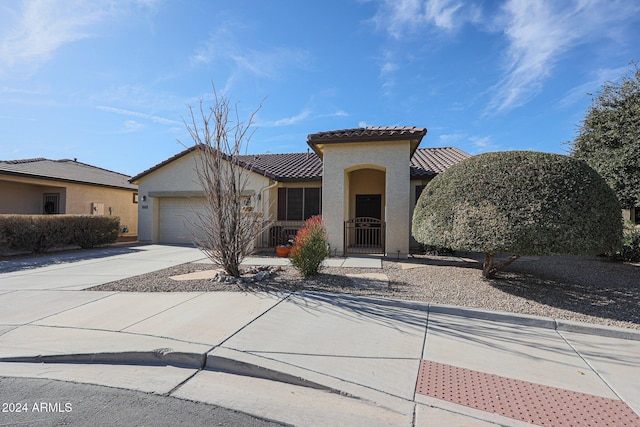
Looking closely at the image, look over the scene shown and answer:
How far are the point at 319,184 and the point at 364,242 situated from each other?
329cm

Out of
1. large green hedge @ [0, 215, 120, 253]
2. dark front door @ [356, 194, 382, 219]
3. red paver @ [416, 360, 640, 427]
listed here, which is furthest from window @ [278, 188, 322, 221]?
red paver @ [416, 360, 640, 427]

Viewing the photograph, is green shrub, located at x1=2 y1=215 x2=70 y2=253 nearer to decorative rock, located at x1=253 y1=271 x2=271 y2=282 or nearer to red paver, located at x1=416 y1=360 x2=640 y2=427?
decorative rock, located at x1=253 y1=271 x2=271 y2=282

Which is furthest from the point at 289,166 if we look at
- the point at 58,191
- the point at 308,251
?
the point at 58,191

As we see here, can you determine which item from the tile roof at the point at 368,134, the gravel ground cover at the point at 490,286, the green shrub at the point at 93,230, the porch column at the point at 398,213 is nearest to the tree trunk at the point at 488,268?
the gravel ground cover at the point at 490,286

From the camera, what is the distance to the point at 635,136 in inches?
372

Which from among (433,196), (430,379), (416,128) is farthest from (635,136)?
(430,379)

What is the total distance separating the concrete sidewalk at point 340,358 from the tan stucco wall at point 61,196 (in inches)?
565

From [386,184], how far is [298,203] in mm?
4739

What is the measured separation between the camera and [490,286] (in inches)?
269

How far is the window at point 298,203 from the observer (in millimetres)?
14055

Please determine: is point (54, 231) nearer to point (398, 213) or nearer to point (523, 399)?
point (398, 213)

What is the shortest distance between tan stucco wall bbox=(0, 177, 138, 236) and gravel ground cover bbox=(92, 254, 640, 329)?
12.7m

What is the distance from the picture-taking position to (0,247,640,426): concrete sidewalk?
283 cm

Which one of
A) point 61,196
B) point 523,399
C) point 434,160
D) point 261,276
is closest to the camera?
point 523,399
